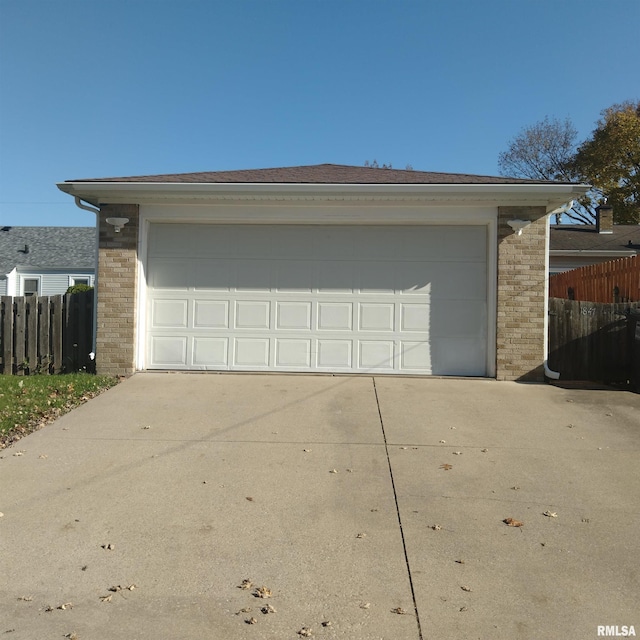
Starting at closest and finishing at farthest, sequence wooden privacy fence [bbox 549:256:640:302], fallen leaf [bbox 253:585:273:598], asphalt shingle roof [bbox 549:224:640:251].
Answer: fallen leaf [bbox 253:585:273:598]
wooden privacy fence [bbox 549:256:640:302]
asphalt shingle roof [bbox 549:224:640:251]

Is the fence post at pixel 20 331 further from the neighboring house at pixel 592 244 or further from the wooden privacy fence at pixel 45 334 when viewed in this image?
the neighboring house at pixel 592 244

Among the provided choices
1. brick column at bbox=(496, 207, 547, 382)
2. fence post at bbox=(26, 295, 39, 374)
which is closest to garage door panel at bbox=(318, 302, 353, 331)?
brick column at bbox=(496, 207, 547, 382)

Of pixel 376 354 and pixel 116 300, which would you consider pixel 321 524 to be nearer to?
pixel 376 354

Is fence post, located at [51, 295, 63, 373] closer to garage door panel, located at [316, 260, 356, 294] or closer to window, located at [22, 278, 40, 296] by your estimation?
garage door panel, located at [316, 260, 356, 294]

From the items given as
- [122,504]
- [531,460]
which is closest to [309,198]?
[531,460]

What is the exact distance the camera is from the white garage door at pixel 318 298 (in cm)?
873

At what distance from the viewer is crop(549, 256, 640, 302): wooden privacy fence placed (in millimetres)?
10250

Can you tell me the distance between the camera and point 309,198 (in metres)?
8.41

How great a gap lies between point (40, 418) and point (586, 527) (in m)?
5.44

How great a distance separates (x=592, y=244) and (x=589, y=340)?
44.1ft

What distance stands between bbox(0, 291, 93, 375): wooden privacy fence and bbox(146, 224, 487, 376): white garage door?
109cm

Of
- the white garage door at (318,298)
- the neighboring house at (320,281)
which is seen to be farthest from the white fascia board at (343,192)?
the white garage door at (318,298)

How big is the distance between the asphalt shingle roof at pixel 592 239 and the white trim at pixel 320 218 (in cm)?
1258

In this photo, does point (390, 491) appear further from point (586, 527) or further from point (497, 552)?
point (586, 527)
